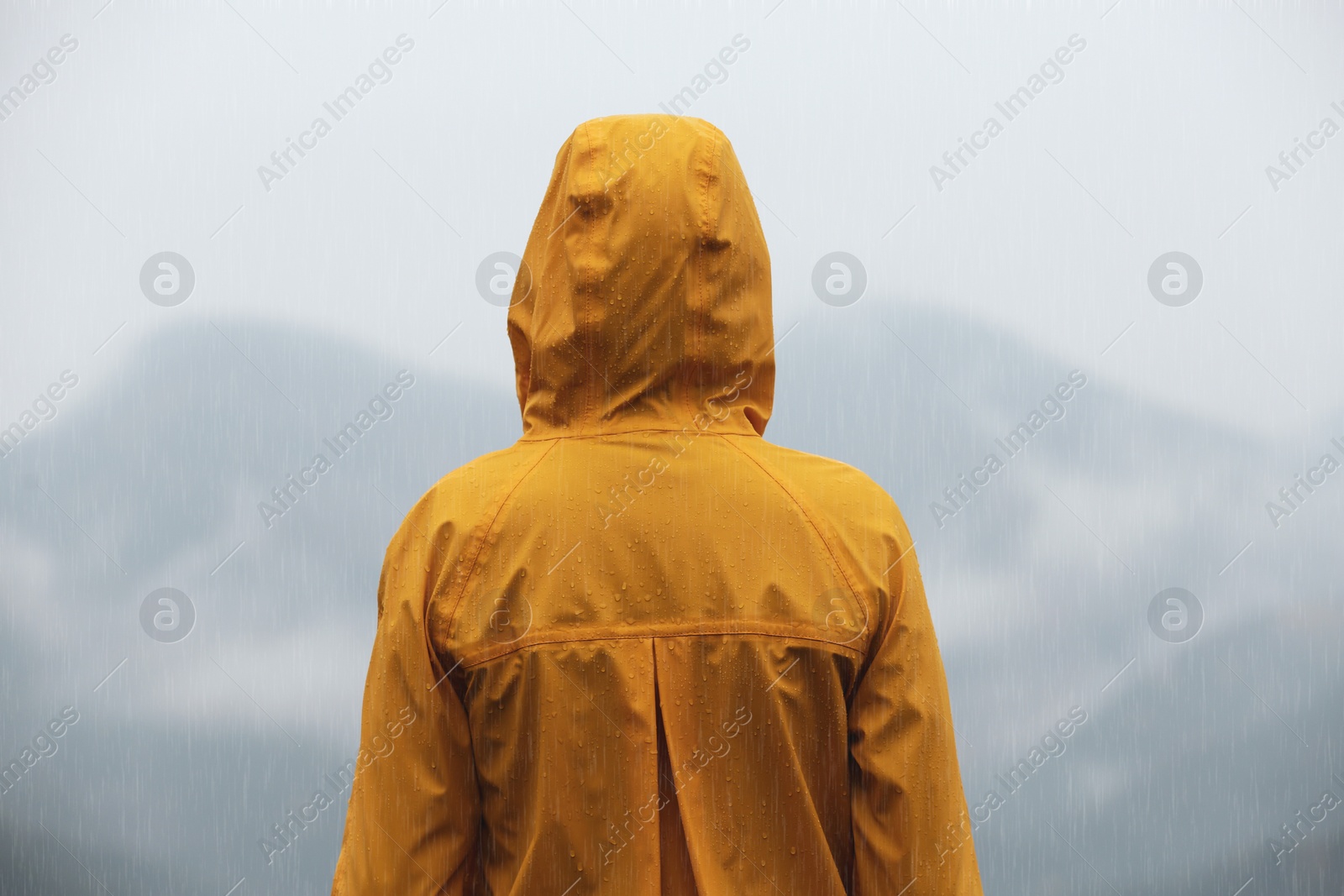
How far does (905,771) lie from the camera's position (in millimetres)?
1307

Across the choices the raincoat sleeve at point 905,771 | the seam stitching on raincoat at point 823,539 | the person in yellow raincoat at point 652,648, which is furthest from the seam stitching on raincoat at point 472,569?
the raincoat sleeve at point 905,771

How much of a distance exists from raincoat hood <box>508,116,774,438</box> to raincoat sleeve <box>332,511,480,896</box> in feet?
0.94

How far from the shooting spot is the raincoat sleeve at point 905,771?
Result: 1300 mm

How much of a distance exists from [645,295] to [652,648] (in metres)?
0.44

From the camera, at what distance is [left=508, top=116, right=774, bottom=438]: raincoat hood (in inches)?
54.7

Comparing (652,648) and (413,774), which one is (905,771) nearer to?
(652,648)

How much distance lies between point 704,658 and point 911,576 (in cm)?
28

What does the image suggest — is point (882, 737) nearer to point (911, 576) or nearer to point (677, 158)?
point (911, 576)

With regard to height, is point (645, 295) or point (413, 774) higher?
point (645, 295)

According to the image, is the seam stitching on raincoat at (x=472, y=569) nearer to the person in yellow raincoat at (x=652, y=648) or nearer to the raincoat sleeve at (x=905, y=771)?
the person in yellow raincoat at (x=652, y=648)

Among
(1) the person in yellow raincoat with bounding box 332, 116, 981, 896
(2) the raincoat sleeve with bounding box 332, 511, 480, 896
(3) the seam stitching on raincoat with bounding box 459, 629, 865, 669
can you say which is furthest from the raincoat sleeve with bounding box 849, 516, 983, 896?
(2) the raincoat sleeve with bounding box 332, 511, 480, 896

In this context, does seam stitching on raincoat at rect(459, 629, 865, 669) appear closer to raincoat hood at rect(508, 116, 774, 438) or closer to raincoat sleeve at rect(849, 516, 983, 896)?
raincoat sleeve at rect(849, 516, 983, 896)

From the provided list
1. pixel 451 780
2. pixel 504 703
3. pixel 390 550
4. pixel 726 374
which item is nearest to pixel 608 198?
pixel 726 374

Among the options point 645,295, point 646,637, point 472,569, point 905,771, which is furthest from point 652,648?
A: point 645,295
